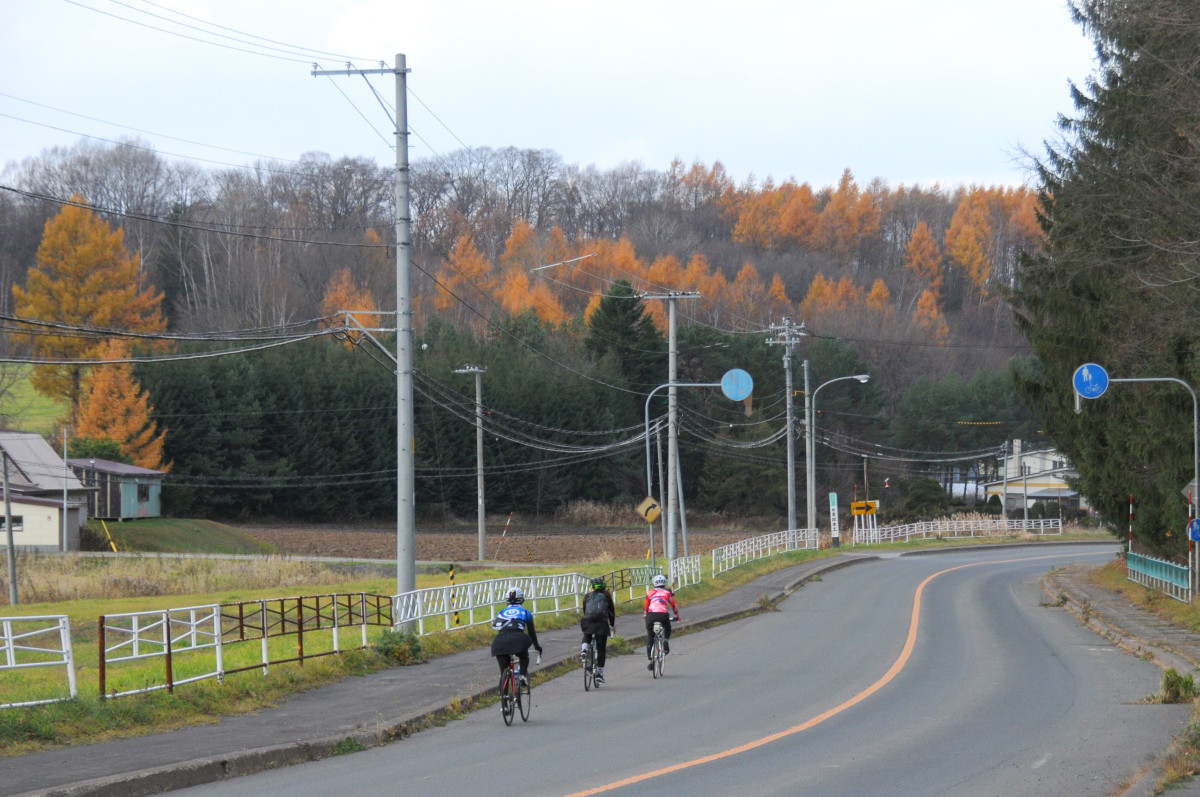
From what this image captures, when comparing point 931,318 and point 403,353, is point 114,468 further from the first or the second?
point 931,318

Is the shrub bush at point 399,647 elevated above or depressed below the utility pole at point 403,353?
below

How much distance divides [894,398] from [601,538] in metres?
46.3

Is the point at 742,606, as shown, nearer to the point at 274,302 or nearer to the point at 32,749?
the point at 32,749

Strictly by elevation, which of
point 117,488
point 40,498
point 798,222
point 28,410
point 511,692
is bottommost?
point 511,692

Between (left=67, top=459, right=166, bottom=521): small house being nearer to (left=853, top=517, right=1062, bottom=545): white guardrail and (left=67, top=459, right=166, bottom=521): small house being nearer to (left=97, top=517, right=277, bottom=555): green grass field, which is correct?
(left=97, top=517, right=277, bottom=555): green grass field

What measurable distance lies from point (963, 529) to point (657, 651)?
58046 millimetres

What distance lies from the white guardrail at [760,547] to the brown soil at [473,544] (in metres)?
5.47

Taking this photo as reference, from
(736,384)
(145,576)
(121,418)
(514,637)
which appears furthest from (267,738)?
(121,418)

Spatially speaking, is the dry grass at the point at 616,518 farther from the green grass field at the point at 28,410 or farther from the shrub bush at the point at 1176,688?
the shrub bush at the point at 1176,688

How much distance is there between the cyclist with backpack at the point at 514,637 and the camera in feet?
43.6

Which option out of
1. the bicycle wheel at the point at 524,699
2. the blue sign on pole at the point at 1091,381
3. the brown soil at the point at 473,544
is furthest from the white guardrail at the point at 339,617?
the brown soil at the point at 473,544

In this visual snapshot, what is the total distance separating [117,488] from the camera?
60.5m

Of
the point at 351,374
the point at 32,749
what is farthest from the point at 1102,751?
the point at 351,374

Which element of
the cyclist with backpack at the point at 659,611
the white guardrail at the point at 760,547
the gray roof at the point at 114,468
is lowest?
the white guardrail at the point at 760,547
